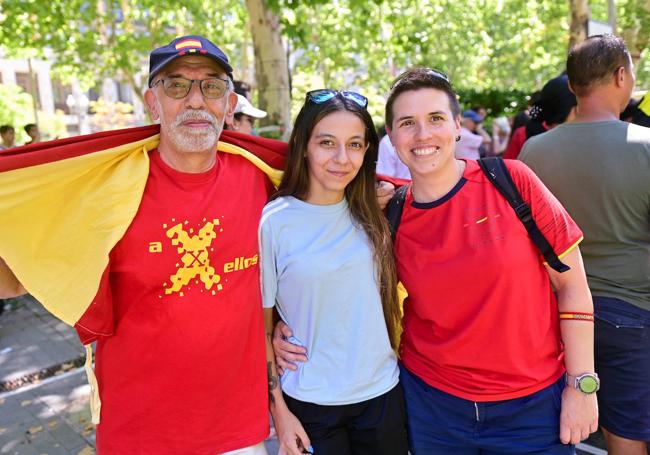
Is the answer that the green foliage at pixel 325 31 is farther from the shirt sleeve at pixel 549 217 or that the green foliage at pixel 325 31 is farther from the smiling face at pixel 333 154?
the shirt sleeve at pixel 549 217

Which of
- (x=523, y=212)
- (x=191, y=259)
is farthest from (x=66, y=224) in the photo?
(x=523, y=212)

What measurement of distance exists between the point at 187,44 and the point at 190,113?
30cm

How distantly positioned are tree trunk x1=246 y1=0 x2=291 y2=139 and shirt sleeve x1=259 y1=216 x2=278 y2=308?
203 inches

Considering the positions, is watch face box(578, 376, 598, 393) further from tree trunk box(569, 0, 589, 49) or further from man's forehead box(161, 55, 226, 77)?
tree trunk box(569, 0, 589, 49)

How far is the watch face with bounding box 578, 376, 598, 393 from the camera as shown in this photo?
6.59ft

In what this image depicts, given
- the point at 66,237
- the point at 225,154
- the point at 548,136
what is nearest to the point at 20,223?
the point at 66,237

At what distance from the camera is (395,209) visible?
233cm

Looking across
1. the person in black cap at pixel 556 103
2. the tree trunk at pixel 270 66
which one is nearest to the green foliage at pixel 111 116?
the tree trunk at pixel 270 66

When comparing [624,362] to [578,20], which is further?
[578,20]

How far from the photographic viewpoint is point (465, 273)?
6.59ft

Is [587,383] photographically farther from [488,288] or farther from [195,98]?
[195,98]

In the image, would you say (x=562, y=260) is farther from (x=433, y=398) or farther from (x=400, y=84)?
(x=400, y=84)

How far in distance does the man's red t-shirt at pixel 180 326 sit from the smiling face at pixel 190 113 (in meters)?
0.12

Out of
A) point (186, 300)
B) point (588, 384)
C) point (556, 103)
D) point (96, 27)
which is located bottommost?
point (588, 384)
